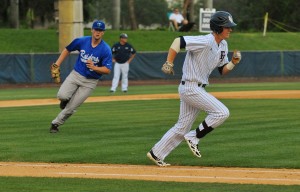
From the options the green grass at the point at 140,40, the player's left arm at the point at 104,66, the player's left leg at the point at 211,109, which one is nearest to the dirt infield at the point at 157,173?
the player's left leg at the point at 211,109

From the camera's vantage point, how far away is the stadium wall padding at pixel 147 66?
1403 inches

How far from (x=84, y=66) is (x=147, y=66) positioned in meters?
24.7

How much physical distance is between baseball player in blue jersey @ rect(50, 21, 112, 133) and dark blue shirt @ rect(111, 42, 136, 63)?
1286 centimetres

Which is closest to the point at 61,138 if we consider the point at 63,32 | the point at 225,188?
the point at 225,188

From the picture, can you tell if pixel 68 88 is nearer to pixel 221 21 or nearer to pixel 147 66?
pixel 221 21

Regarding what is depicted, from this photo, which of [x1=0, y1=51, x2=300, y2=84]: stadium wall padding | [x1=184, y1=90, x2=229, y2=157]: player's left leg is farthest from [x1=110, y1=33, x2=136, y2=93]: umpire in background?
[x1=184, y1=90, x2=229, y2=157]: player's left leg

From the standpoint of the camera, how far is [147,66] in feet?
129

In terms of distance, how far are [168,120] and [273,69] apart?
83.8ft

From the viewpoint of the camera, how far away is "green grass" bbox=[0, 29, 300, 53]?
44.3 meters

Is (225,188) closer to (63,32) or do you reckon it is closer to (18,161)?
(18,161)

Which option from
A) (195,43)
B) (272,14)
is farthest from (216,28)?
(272,14)

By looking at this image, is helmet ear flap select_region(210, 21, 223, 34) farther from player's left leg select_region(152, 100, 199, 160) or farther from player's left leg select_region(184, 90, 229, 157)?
player's left leg select_region(152, 100, 199, 160)

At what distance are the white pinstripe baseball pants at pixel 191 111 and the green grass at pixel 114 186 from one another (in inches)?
58.7

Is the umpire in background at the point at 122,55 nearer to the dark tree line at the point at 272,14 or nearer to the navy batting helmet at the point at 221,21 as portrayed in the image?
the navy batting helmet at the point at 221,21
